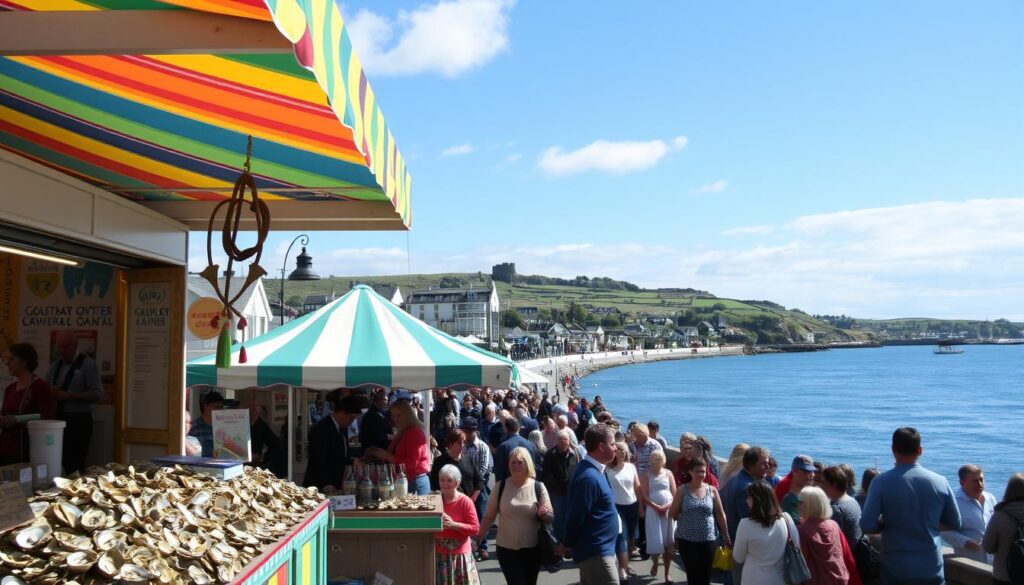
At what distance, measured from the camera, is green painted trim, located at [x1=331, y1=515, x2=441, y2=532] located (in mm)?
6551

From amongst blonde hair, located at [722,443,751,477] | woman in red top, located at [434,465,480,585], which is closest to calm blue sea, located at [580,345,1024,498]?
blonde hair, located at [722,443,751,477]

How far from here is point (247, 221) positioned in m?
5.71

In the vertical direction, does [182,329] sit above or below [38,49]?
below

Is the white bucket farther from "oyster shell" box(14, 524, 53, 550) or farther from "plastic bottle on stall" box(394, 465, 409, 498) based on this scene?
"plastic bottle on stall" box(394, 465, 409, 498)

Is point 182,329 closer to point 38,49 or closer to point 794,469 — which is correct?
point 38,49

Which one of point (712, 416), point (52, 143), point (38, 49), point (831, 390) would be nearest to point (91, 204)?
point (52, 143)

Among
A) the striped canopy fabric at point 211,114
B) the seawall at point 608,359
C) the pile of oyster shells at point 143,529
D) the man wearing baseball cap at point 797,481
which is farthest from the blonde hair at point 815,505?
the seawall at point 608,359

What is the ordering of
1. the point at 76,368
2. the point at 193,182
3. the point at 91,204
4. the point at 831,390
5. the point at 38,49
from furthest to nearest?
the point at 831,390 < the point at 76,368 < the point at 193,182 < the point at 91,204 < the point at 38,49

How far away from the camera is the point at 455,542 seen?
6.77 metres

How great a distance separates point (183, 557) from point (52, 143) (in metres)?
2.41

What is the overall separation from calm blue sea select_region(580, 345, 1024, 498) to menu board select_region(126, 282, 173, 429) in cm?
2155

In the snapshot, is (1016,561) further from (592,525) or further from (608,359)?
(608,359)

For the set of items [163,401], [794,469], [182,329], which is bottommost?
[794,469]

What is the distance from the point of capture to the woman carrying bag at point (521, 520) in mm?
6637
